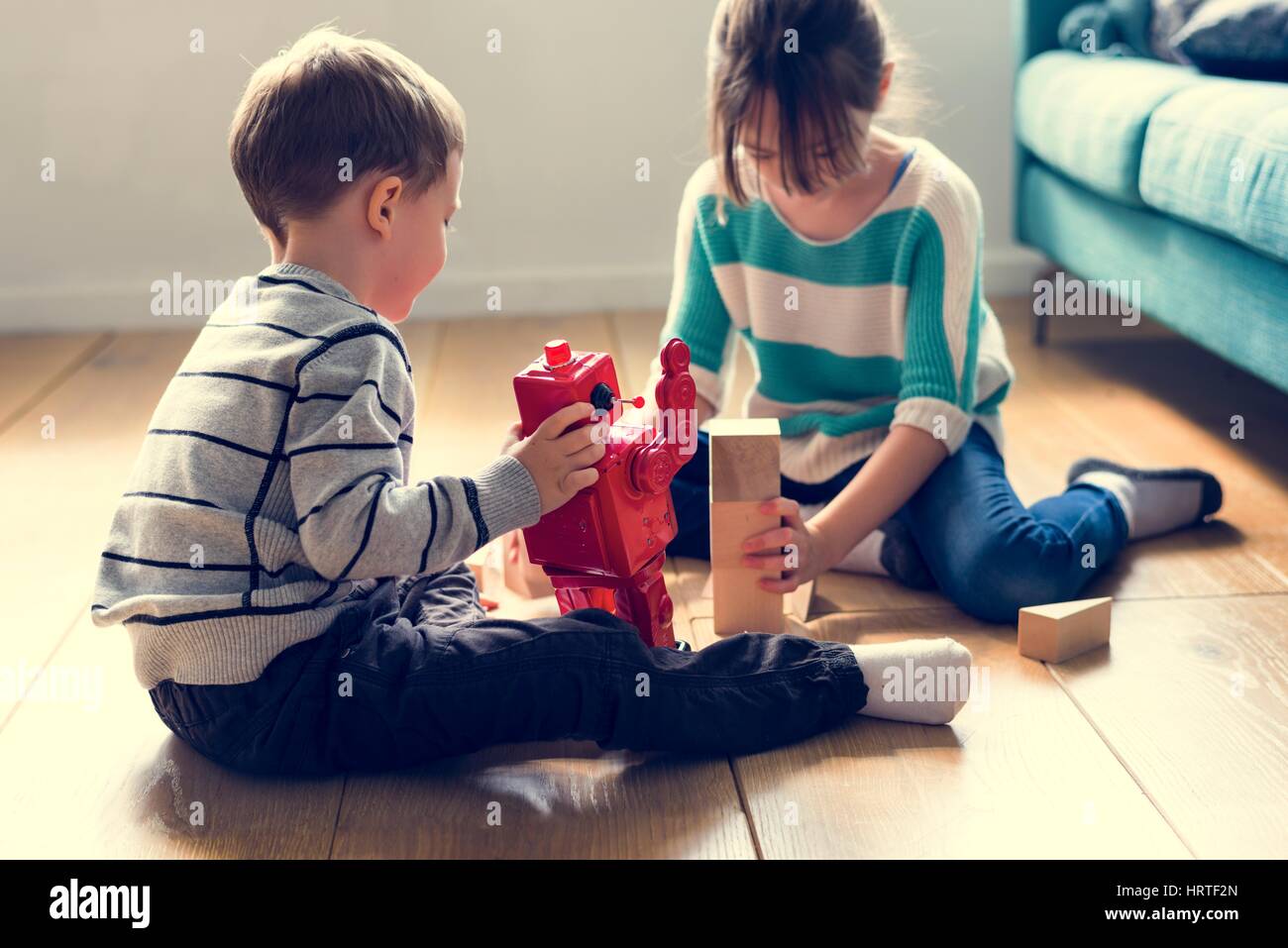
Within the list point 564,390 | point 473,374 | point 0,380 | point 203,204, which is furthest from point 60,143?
point 564,390

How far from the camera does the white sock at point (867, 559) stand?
129 centimetres

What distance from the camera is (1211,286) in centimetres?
148

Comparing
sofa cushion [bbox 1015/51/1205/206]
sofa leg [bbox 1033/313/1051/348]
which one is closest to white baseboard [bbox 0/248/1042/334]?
sofa leg [bbox 1033/313/1051/348]

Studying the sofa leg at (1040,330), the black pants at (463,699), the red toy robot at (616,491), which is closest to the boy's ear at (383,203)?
the red toy robot at (616,491)

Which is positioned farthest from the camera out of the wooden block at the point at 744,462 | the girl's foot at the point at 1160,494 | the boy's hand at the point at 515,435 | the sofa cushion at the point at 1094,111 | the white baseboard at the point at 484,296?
the white baseboard at the point at 484,296

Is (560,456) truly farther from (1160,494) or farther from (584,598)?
(1160,494)

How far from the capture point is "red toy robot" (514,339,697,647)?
96cm

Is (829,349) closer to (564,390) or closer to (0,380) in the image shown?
(564,390)

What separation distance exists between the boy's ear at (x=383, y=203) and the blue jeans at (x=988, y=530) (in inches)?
19.6

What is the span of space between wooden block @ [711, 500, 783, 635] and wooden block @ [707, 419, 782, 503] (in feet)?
0.04

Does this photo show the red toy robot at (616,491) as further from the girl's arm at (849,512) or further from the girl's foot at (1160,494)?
the girl's foot at (1160,494)

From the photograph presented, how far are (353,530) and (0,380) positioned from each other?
1.47 m

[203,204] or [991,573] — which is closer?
[991,573]
